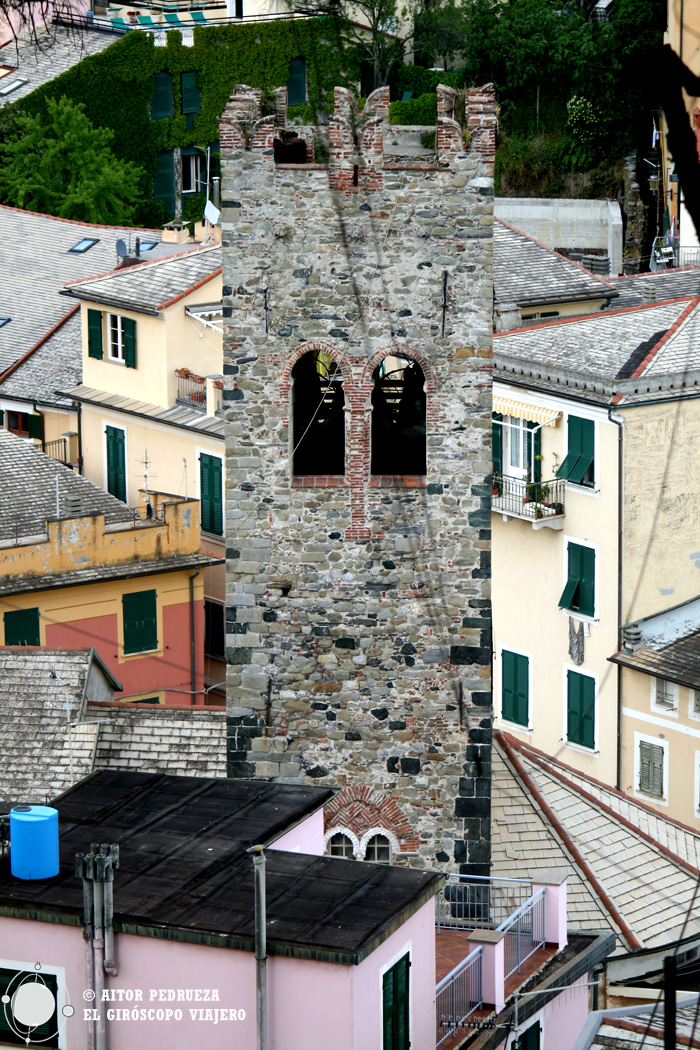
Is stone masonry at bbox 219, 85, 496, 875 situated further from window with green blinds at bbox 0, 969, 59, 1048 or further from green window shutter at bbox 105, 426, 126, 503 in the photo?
green window shutter at bbox 105, 426, 126, 503

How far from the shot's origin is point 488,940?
1981cm

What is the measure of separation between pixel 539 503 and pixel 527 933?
59.4 feet

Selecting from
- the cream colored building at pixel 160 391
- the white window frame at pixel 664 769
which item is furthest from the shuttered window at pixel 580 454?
the cream colored building at pixel 160 391

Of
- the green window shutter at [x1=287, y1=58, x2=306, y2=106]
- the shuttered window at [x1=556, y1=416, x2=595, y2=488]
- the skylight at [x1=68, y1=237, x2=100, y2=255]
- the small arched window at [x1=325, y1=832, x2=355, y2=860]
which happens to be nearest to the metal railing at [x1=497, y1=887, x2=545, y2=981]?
the small arched window at [x1=325, y1=832, x2=355, y2=860]

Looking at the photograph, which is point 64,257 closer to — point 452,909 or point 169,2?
point 169,2

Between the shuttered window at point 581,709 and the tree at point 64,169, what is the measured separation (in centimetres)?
3231

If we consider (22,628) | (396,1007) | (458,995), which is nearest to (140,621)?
(22,628)

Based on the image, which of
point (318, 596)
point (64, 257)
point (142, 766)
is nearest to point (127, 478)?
point (64, 257)

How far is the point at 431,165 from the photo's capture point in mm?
22438

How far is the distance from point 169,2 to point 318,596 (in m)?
51.4

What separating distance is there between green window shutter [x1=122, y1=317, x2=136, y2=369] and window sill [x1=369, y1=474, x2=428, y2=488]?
2535 cm

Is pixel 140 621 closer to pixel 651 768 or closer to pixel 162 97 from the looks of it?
pixel 651 768

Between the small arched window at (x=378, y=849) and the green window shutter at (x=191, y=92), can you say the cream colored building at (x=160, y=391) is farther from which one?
the green window shutter at (x=191, y=92)

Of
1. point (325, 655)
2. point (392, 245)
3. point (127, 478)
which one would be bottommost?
point (127, 478)
